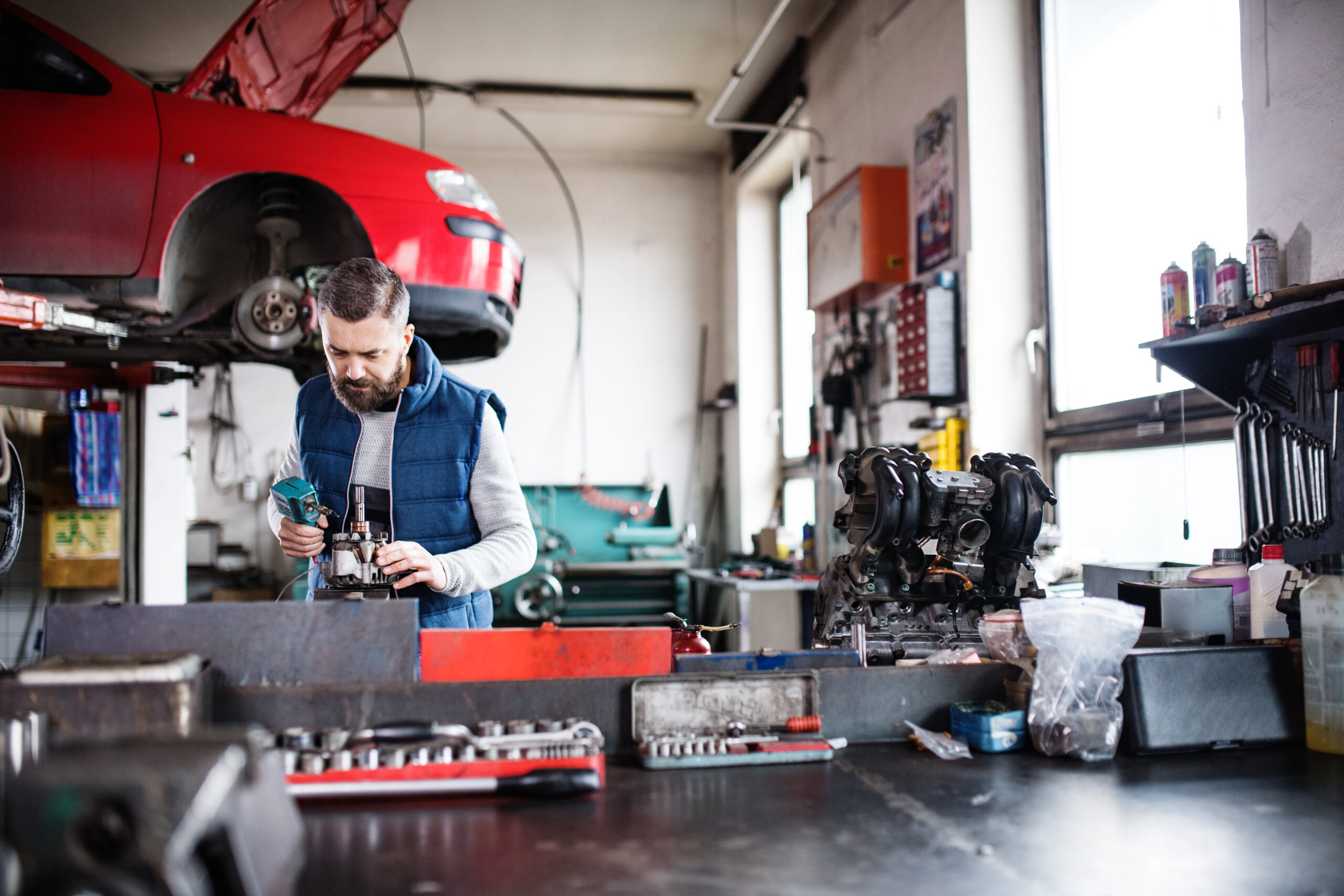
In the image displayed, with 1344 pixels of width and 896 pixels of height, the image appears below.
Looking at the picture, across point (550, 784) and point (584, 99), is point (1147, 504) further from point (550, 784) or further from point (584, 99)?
point (584, 99)

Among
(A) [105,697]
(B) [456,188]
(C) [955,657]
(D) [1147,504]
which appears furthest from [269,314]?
(D) [1147,504]

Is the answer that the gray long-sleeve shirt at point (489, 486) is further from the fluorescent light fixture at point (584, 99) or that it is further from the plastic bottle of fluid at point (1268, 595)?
the fluorescent light fixture at point (584, 99)

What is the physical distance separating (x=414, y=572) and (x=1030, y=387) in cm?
238

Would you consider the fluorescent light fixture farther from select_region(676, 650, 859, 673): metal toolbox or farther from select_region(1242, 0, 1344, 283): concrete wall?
→ select_region(676, 650, 859, 673): metal toolbox

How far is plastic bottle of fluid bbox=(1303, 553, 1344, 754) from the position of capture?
1.15 meters

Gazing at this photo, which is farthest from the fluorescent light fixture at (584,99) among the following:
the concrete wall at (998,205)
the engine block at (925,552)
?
the engine block at (925,552)

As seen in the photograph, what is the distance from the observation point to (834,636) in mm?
1616

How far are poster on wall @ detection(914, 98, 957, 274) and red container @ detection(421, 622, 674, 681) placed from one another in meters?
2.53

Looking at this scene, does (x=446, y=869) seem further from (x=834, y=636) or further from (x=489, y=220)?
(x=489, y=220)

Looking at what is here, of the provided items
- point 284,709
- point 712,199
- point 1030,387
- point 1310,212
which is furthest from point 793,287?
point 284,709

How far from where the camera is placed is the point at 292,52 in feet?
10.9

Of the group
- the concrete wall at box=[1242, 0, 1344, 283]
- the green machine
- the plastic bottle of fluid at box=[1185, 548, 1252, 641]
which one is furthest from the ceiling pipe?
the plastic bottle of fluid at box=[1185, 548, 1252, 641]

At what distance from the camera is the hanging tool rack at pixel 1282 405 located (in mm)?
1712

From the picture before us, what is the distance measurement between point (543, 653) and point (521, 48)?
437cm
